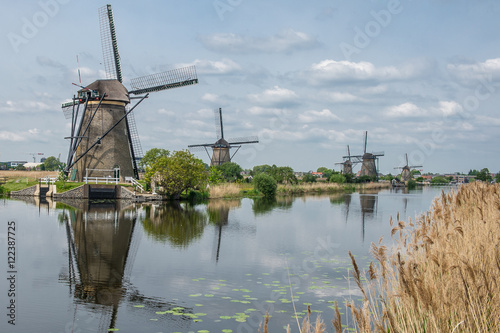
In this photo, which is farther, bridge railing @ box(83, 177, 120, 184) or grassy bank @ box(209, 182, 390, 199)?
grassy bank @ box(209, 182, 390, 199)

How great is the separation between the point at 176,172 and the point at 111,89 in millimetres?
8645

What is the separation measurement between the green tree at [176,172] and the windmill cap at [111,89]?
5.96m

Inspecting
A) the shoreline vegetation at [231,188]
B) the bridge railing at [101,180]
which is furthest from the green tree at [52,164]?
the bridge railing at [101,180]

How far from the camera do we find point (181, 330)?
654 cm

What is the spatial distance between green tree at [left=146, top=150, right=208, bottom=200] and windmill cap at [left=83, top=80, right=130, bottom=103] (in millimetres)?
5963

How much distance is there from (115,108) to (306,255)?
25.5 m

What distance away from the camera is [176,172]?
31.0 metres

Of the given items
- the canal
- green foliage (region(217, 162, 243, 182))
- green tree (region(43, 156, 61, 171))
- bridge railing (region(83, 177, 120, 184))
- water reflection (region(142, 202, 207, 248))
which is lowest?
the canal

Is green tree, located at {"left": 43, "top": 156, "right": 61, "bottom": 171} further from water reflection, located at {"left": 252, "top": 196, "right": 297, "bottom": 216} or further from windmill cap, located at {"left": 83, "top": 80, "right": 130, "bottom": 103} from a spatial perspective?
water reflection, located at {"left": 252, "top": 196, "right": 297, "bottom": 216}

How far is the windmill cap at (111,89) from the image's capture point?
33.6m

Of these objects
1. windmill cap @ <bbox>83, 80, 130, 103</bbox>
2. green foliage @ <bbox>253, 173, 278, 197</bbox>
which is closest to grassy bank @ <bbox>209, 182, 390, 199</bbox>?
green foliage @ <bbox>253, 173, 278, 197</bbox>

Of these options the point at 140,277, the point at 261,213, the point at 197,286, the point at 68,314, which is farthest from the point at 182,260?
the point at 261,213

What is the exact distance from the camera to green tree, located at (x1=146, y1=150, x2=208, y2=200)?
1226 inches

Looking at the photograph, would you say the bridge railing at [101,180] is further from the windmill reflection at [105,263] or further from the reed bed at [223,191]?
the windmill reflection at [105,263]
